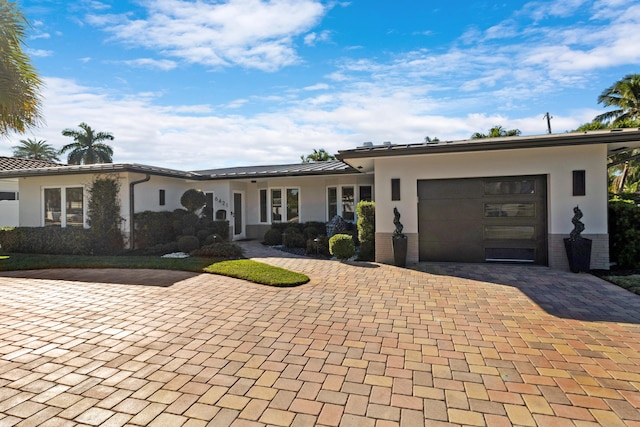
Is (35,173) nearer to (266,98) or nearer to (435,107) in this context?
(266,98)

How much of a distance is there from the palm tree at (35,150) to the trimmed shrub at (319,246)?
4060cm

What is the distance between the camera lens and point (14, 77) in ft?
25.2

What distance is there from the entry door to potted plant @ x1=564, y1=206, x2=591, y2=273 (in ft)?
38.8

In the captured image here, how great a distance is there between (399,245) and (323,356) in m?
5.61

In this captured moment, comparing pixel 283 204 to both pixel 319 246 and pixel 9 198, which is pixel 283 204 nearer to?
pixel 319 246

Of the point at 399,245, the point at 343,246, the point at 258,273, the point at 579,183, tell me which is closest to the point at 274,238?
the point at 343,246

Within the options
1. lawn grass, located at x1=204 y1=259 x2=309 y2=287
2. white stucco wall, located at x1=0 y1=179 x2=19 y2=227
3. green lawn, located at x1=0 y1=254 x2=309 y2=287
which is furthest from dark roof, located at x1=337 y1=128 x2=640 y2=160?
white stucco wall, located at x1=0 y1=179 x2=19 y2=227

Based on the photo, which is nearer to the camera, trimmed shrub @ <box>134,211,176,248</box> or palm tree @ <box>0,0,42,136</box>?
palm tree @ <box>0,0,42,136</box>

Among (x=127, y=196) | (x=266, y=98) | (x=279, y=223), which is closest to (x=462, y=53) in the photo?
(x=266, y=98)

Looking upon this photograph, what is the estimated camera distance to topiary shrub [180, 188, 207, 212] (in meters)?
13.2

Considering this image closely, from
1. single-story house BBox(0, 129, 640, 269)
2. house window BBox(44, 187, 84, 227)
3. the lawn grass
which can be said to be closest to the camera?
the lawn grass

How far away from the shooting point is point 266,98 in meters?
11.9

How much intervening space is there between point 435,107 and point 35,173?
14.1m

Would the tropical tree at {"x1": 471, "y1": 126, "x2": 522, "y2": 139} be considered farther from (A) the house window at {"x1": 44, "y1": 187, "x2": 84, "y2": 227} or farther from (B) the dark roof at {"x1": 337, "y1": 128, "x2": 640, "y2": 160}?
(A) the house window at {"x1": 44, "y1": 187, "x2": 84, "y2": 227}
